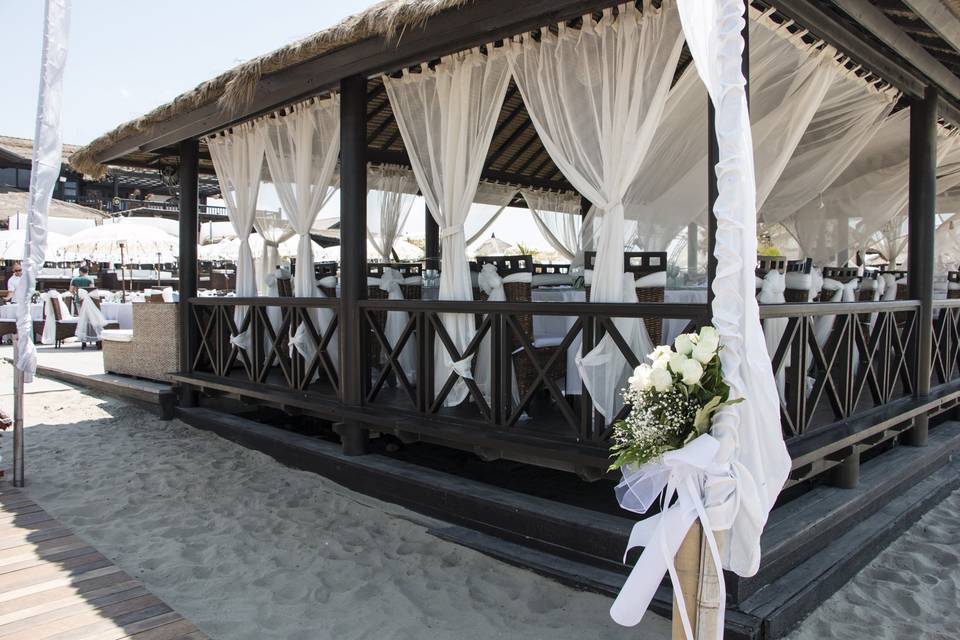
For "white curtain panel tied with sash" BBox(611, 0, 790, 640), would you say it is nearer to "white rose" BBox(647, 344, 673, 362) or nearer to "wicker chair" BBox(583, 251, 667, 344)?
"white rose" BBox(647, 344, 673, 362)

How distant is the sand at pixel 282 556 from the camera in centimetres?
259

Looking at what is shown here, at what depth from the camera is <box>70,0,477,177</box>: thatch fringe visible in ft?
10.8

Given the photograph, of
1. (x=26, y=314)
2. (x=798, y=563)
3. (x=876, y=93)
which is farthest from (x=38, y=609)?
(x=876, y=93)

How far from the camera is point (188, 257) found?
6105 mm

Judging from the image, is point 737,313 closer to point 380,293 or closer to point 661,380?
point 661,380

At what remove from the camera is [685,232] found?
3.97 metres

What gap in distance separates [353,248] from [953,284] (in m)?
5.63

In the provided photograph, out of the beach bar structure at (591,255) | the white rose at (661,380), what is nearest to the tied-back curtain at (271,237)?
the beach bar structure at (591,255)

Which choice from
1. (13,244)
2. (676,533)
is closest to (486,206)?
(676,533)

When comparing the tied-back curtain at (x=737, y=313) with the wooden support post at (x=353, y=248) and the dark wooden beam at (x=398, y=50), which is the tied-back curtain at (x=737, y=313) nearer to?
the dark wooden beam at (x=398, y=50)

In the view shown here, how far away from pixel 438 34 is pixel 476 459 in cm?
252

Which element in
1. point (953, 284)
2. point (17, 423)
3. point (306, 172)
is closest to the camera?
point (17, 423)

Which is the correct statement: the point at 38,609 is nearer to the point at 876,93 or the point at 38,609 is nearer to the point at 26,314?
the point at 26,314

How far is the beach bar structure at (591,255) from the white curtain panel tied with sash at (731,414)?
116 millimetres
